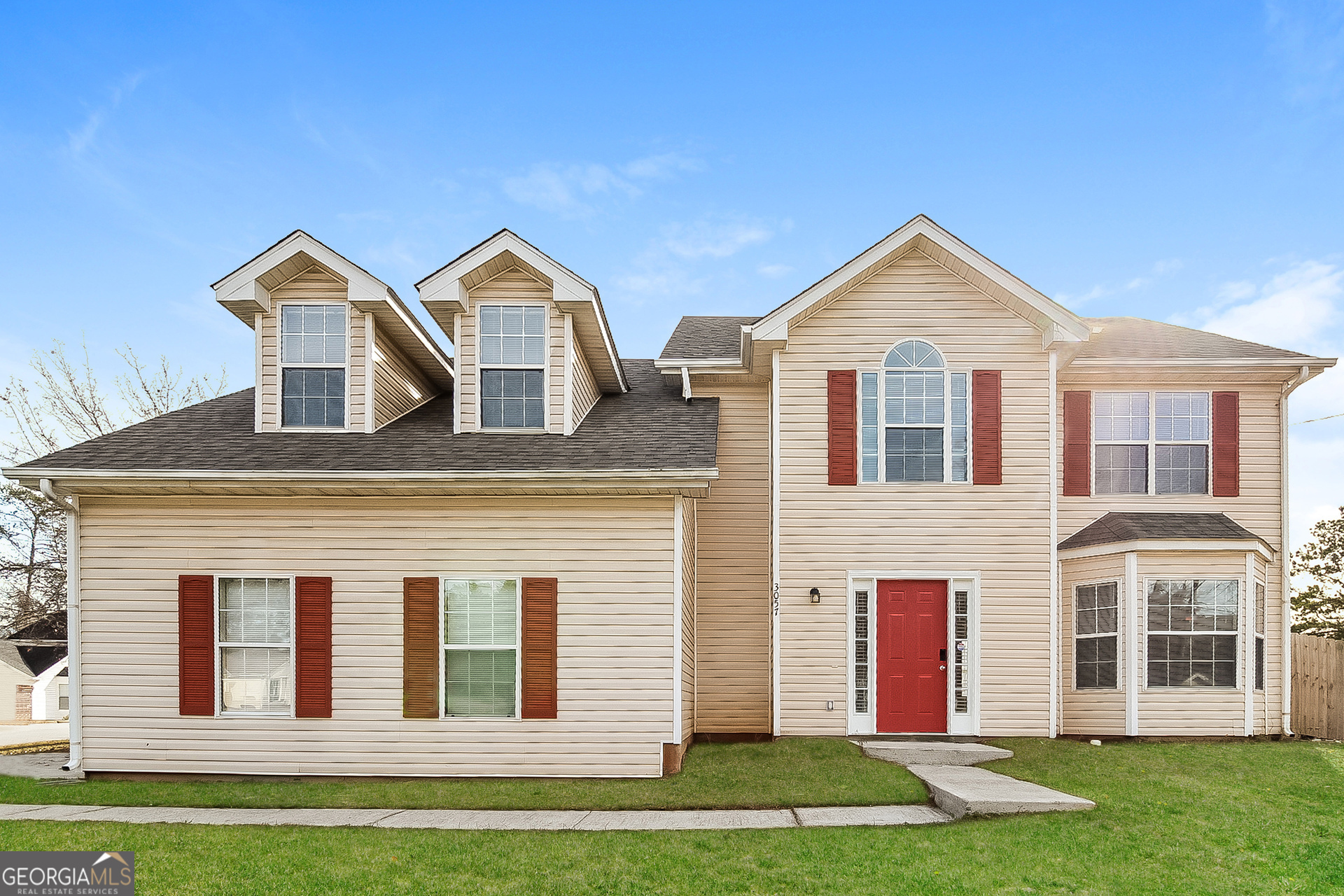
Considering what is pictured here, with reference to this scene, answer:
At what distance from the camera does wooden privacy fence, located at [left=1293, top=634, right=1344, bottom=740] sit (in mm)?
12578

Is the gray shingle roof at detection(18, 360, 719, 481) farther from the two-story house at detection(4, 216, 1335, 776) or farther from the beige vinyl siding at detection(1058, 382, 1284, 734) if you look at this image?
the beige vinyl siding at detection(1058, 382, 1284, 734)

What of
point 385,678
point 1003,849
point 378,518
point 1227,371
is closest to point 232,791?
point 385,678

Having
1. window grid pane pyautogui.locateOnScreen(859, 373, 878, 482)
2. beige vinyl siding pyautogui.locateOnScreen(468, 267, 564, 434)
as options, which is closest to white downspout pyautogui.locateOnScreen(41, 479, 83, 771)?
beige vinyl siding pyautogui.locateOnScreen(468, 267, 564, 434)

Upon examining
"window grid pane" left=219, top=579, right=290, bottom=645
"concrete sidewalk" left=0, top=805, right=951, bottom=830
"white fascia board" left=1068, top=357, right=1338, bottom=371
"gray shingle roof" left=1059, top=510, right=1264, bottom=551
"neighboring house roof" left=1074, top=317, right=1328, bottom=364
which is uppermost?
"neighboring house roof" left=1074, top=317, right=1328, bottom=364

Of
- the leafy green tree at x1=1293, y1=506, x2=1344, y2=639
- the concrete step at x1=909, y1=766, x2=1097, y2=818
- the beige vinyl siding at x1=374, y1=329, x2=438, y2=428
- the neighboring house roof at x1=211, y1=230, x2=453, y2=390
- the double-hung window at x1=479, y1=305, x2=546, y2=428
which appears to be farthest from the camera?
the leafy green tree at x1=1293, y1=506, x2=1344, y2=639

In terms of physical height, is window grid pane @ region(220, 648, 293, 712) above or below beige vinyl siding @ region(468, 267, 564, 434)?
below

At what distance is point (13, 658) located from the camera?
91.4ft

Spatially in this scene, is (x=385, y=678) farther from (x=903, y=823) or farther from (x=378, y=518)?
(x=903, y=823)

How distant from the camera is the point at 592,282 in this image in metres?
11.0

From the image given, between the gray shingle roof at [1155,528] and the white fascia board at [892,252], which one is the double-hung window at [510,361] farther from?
the gray shingle roof at [1155,528]

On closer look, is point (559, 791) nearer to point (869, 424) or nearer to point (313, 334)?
point (869, 424)

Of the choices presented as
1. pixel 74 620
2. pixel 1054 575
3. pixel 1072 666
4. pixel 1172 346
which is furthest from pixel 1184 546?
pixel 74 620

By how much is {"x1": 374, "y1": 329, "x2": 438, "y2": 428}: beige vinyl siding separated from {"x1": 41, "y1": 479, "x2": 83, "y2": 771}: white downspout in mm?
3724

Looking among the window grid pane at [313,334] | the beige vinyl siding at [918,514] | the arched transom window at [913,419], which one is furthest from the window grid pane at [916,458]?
the window grid pane at [313,334]
